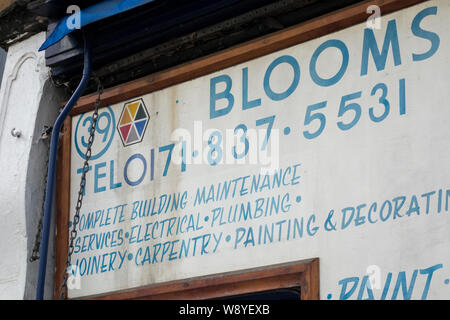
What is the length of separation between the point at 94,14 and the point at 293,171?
5.83ft

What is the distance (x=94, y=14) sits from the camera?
645cm

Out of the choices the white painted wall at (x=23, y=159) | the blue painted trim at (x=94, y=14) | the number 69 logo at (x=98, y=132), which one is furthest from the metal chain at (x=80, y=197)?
the blue painted trim at (x=94, y=14)

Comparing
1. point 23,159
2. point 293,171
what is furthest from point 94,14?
point 293,171

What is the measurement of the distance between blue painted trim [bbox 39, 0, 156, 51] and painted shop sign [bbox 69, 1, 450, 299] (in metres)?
0.61

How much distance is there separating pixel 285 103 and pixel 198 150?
0.68 m

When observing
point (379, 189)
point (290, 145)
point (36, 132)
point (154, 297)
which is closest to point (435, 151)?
point (379, 189)

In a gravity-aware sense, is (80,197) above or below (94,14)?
below

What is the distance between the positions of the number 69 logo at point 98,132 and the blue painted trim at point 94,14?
1.96 feet

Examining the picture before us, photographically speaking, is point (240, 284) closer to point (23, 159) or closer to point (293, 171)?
point (293, 171)

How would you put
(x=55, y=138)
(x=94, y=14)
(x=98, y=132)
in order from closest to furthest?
1. (x=94, y=14)
2. (x=55, y=138)
3. (x=98, y=132)

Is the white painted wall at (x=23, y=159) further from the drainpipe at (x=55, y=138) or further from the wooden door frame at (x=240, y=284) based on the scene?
the wooden door frame at (x=240, y=284)

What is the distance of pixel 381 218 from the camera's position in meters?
5.22

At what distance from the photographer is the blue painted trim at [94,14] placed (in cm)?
627

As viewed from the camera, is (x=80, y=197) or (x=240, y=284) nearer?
(x=240, y=284)
